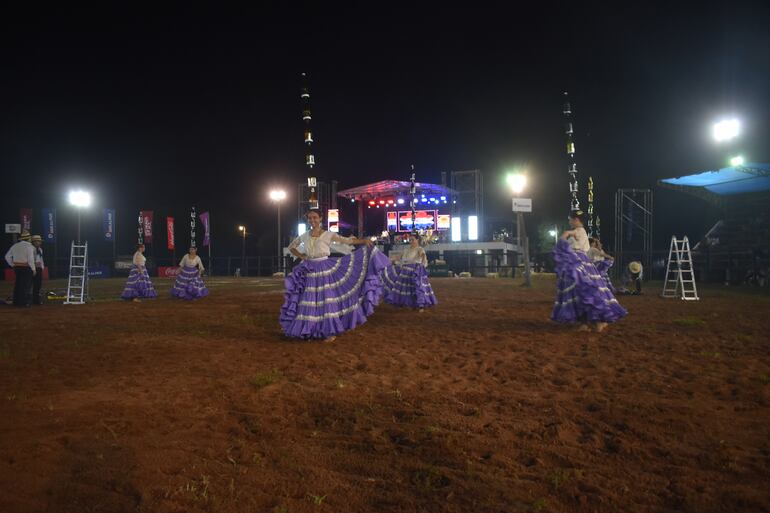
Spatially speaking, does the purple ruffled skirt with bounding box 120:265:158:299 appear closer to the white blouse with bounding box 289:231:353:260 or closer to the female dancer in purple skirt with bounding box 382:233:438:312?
the female dancer in purple skirt with bounding box 382:233:438:312

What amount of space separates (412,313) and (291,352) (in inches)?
195

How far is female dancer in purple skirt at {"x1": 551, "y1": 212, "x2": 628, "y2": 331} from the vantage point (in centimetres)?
817

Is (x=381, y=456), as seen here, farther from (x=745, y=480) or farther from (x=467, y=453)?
(x=745, y=480)

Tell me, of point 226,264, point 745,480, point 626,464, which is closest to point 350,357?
point 626,464

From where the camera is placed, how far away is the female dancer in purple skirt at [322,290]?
768 centimetres

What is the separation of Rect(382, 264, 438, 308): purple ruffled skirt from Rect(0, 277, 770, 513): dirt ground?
13.7 ft

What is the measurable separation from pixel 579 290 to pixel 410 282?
4654 millimetres

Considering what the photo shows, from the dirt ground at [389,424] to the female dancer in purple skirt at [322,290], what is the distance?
368 millimetres

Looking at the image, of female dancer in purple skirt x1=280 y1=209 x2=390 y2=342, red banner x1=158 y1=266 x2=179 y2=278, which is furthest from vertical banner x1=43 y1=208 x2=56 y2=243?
female dancer in purple skirt x1=280 y1=209 x2=390 y2=342

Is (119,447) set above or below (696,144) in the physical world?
below

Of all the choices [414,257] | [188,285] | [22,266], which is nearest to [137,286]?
[188,285]

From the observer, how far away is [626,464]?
3.06m

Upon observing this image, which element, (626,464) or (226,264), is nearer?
(626,464)

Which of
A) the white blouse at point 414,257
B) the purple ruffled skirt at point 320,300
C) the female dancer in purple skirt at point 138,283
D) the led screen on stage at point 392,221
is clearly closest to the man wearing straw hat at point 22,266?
the female dancer in purple skirt at point 138,283
